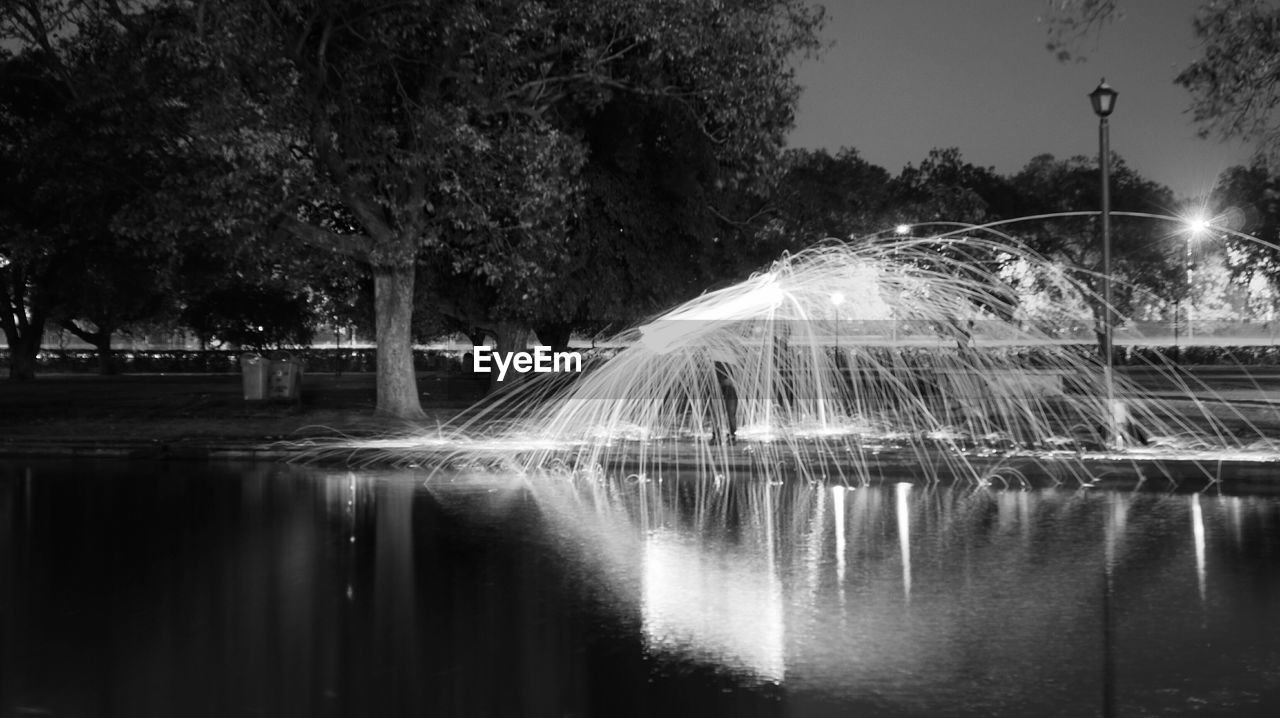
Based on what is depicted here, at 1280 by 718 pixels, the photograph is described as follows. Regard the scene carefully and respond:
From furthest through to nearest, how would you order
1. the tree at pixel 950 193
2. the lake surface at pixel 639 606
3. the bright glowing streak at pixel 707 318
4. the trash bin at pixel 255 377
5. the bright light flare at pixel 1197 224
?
the tree at pixel 950 193 < the trash bin at pixel 255 377 < the bright light flare at pixel 1197 224 < the bright glowing streak at pixel 707 318 < the lake surface at pixel 639 606

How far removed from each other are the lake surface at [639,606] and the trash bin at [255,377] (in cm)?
1512

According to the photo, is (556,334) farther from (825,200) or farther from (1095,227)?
(1095,227)

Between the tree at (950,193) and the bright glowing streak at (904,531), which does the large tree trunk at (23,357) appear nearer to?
the tree at (950,193)

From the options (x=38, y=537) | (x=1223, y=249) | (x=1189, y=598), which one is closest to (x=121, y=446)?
(x=38, y=537)

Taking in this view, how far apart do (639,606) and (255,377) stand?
22.5 meters

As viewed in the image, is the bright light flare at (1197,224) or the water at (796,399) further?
the bright light flare at (1197,224)

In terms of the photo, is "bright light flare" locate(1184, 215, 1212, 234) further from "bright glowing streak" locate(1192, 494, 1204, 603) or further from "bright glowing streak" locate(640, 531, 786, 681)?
"bright glowing streak" locate(640, 531, 786, 681)

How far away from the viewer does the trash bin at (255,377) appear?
2831 centimetres

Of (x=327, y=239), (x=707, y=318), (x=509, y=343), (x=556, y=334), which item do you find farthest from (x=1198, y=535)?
(x=556, y=334)

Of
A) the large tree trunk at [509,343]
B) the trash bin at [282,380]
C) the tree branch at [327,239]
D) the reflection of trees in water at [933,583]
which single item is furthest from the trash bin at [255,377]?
the reflection of trees in water at [933,583]

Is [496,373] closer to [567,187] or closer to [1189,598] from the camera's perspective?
[567,187]

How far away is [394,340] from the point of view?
2452 cm

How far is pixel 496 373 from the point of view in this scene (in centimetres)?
3488

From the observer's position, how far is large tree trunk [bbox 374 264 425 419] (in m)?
24.4
